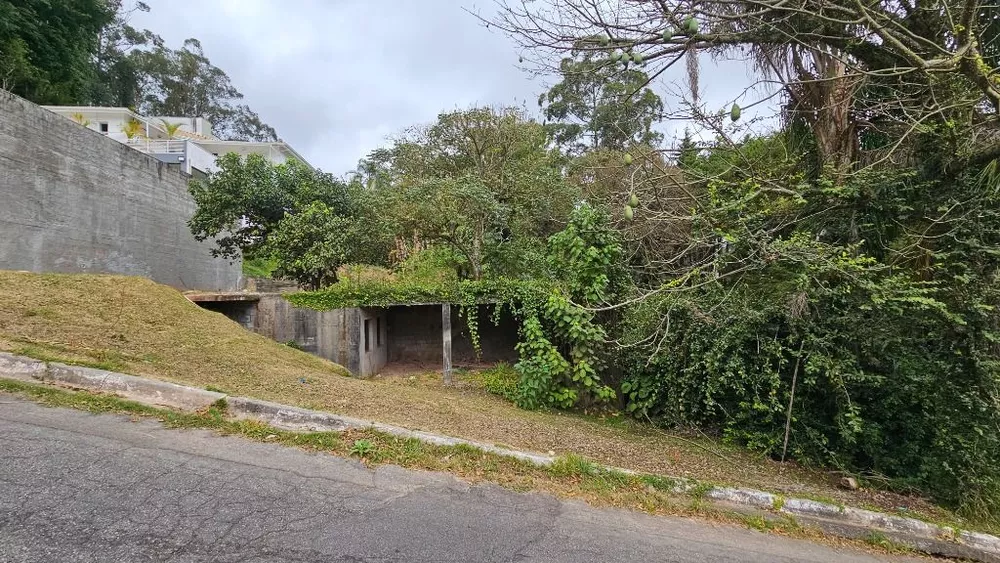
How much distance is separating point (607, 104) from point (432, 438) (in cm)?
1131

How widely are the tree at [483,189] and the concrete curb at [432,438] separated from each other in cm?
677

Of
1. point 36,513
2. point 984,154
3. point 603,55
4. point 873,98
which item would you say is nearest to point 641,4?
point 603,55

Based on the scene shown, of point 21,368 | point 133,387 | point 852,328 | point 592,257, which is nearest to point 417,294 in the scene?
point 592,257

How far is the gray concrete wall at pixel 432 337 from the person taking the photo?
13.6m

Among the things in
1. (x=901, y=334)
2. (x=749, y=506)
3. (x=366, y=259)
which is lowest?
(x=749, y=506)

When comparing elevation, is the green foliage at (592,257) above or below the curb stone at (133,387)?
above

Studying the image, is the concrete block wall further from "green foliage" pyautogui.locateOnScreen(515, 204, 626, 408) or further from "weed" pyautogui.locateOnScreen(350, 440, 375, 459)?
"weed" pyautogui.locateOnScreen(350, 440, 375, 459)

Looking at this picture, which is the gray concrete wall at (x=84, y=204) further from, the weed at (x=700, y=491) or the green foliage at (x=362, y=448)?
the weed at (x=700, y=491)

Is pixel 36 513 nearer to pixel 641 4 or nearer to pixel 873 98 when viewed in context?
pixel 641 4

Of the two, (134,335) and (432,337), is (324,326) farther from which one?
(134,335)

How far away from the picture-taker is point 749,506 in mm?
3871

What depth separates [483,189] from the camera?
11.4m

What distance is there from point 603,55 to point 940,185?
3873 mm

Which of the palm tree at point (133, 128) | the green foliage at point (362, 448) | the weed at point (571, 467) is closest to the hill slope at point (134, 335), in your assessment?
the green foliage at point (362, 448)
